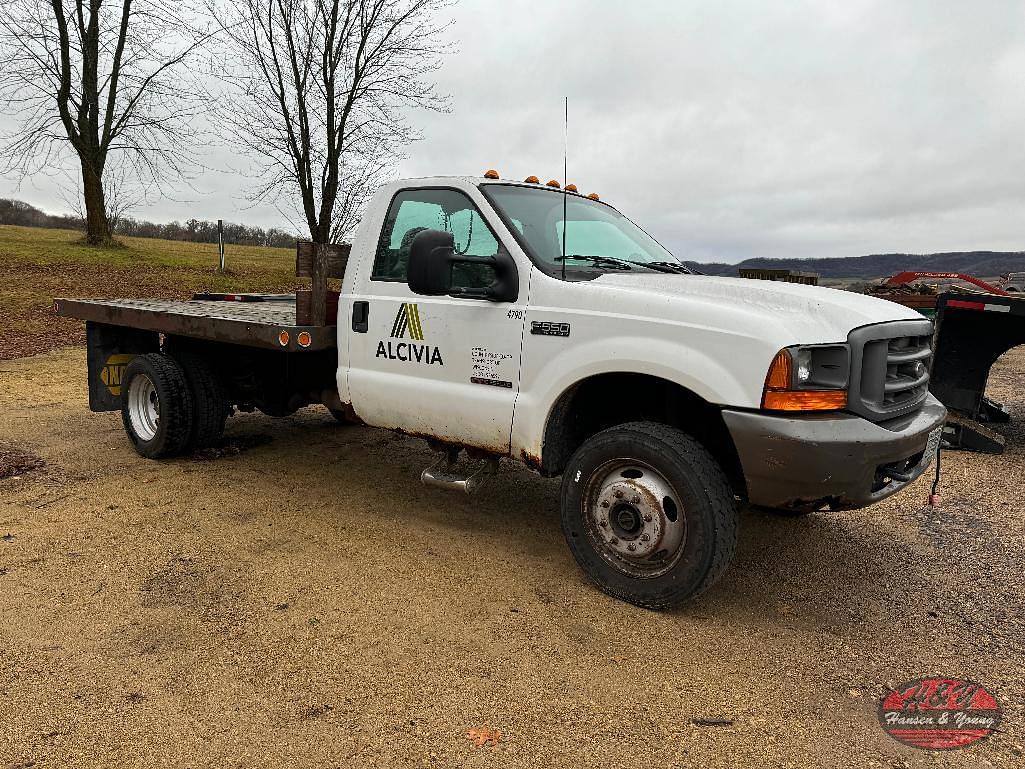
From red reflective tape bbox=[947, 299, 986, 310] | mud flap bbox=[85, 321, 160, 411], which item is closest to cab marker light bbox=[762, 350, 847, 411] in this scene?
red reflective tape bbox=[947, 299, 986, 310]

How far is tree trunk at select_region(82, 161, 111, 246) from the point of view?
64.9 feet

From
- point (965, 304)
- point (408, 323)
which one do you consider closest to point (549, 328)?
point (408, 323)

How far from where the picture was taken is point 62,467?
5.00 m

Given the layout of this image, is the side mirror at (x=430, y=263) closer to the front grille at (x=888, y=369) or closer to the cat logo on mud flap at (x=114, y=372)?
the front grille at (x=888, y=369)

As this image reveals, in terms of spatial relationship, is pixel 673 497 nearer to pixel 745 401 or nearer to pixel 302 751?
pixel 745 401

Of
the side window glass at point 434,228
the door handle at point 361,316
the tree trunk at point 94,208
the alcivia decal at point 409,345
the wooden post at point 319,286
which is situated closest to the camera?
the side window glass at point 434,228

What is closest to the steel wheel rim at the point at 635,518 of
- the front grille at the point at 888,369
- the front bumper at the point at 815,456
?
the front bumper at the point at 815,456

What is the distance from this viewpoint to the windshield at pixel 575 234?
12.0 feet

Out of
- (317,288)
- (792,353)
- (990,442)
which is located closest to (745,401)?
(792,353)

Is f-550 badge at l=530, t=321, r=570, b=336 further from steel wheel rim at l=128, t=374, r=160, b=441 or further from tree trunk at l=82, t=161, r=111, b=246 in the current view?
tree trunk at l=82, t=161, r=111, b=246

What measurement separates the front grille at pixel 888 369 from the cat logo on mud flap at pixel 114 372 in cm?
553

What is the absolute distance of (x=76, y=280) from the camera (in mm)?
15320

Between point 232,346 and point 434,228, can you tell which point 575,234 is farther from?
point 232,346

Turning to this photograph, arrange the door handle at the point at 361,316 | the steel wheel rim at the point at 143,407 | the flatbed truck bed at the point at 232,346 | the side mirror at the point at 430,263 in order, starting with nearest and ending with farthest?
1. the side mirror at the point at 430,263
2. the door handle at the point at 361,316
3. the flatbed truck bed at the point at 232,346
4. the steel wheel rim at the point at 143,407
